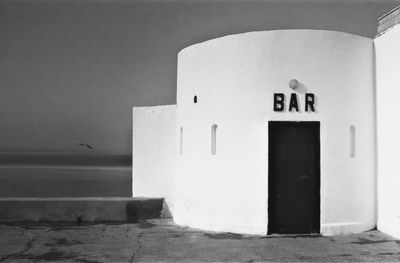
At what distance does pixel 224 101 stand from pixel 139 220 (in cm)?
394

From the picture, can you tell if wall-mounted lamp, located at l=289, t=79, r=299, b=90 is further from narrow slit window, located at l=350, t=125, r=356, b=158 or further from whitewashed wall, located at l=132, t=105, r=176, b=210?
whitewashed wall, located at l=132, t=105, r=176, b=210

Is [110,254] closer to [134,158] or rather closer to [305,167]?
[305,167]

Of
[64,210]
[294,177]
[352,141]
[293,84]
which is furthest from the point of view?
[64,210]

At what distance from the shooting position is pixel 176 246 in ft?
30.9

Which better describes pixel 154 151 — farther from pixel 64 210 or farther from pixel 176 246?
pixel 176 246

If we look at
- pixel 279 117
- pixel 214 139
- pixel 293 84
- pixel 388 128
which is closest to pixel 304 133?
pixel 279 117

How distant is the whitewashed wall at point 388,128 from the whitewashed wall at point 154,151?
202 inches

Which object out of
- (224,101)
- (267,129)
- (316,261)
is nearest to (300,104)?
(267,129)

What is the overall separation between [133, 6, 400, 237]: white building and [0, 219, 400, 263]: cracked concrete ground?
0.55m

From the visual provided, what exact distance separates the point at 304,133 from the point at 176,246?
11.3 ft

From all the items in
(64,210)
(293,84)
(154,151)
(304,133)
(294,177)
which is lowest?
(64,210)

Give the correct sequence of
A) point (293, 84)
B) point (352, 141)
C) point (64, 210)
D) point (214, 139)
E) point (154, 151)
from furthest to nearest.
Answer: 1. point (154, 151)
2. point (64, 210)
3. point (214, 139)
4. point (352, 141)
5. point (293, 84)

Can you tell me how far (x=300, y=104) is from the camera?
10.3 m

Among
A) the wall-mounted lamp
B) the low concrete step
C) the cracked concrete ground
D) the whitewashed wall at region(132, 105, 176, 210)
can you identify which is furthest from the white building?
the low concrete step
